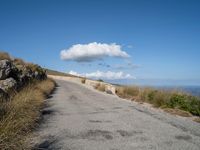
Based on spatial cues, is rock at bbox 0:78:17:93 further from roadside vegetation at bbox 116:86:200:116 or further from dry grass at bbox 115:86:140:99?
dry grass at bbox 115:86:140:99

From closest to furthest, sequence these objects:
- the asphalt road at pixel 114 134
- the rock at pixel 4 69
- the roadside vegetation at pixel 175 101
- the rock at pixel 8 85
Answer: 1. the asphalt road at pixel 114 134
2. the rock at pixel 8 85
3. the roadside vegetation at pixel 175 101
4. the rock at pixel 4 69

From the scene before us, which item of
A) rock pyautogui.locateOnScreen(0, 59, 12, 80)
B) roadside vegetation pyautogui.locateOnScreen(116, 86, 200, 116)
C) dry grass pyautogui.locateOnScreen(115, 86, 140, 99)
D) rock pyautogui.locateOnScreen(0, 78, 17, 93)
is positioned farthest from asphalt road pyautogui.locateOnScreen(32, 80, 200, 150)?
dry grass pyautogui.locateOnScreen(115, 86, 140, 99)

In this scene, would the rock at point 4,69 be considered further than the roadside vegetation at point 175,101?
Yes

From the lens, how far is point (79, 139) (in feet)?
24.6

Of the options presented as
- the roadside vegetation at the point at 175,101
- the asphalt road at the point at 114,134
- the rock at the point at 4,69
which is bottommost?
the asphalt road at the point at 114,134

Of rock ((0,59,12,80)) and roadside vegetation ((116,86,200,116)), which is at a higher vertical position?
rock ((0,59,12,80))

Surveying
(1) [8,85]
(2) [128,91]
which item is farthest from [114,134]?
(2) [128,91]

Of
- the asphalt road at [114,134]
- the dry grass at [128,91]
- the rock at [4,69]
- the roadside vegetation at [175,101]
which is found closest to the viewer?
the asphalt road at [114,134]

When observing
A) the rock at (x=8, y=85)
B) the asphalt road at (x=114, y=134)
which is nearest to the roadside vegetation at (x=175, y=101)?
the asphalt road at (x=114, y=134)

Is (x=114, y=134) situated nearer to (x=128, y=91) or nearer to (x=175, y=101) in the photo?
(x=175, y=101)

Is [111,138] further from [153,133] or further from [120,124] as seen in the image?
[120,124]

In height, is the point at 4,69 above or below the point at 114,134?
above

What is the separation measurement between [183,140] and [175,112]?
6.12 m

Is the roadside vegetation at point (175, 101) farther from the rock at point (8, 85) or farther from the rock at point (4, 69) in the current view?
the rock at point (4, 69)
